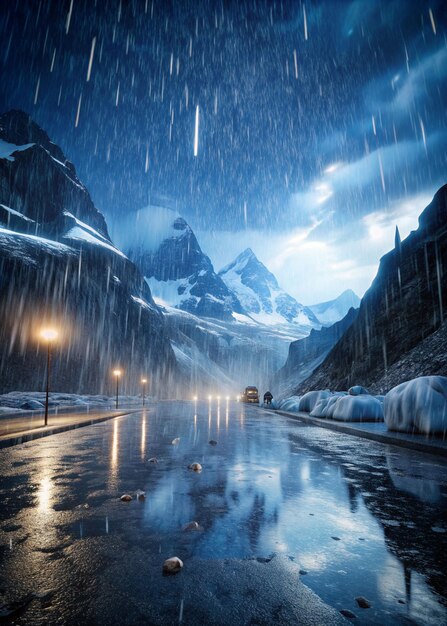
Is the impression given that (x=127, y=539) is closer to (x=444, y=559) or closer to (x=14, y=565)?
(x=14, y=565)

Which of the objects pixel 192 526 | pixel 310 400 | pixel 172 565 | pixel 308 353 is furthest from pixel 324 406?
pixel 308 353

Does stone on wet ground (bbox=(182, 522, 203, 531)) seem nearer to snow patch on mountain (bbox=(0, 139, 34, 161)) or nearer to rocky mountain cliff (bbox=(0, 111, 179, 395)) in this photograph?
rocky mountain cliff (bbox=(0, 111, 179, 395))

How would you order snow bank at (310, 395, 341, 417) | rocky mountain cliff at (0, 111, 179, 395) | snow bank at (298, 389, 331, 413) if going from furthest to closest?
rocky mountain cliff at (0, 111, 179, 395) → snow bank at (298, 389, 331, 413) → snow bank at (310, 395, 341, 417)

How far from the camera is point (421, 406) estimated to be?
404 inches

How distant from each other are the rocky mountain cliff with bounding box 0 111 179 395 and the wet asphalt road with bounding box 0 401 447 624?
35755 millimetres

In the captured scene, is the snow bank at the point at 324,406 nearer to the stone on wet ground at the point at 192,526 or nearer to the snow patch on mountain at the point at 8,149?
the stone on wet ground at the point at 192,526

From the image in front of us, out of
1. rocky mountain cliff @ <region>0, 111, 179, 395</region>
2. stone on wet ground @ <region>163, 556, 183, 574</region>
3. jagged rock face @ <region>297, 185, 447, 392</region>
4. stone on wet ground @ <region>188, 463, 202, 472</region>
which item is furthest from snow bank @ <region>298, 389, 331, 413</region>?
rocky mountain cliff @ <region>0, 111, 179, 395</region>

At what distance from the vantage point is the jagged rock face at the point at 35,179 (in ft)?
297

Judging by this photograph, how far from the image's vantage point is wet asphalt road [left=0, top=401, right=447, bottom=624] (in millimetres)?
2117

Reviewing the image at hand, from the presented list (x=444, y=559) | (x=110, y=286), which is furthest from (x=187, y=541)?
(x=110, y=286)

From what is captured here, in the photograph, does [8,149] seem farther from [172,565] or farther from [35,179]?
[172,565]

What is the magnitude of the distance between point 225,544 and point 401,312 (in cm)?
3716

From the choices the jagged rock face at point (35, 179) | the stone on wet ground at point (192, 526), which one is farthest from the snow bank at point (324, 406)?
the jagged rock face at point (35, 179)

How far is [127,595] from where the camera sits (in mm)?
2238
